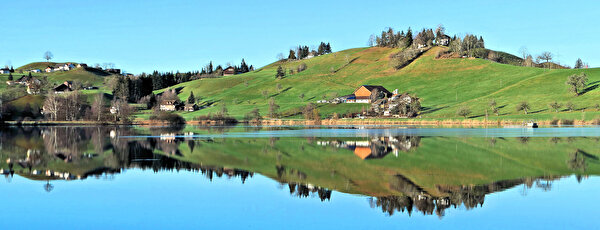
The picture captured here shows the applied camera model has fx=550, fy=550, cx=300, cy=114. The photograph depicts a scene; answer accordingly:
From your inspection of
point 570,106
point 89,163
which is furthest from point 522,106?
point 89,163

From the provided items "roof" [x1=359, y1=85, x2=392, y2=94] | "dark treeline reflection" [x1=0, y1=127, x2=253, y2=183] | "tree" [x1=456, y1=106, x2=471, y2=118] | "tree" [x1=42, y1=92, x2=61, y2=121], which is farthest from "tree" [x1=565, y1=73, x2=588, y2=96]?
"tree" [x1=42, y1=92, x2=61, y2=121]

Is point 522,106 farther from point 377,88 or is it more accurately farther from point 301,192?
point 301,192

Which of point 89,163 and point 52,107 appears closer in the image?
point 89,163

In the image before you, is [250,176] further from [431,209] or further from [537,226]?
[537,226]

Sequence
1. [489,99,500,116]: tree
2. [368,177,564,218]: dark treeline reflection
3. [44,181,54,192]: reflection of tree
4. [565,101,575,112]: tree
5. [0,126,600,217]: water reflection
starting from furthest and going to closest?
[489,99,500,116]: tree, [565,101,575,112]: tree, [44,181,54,192]: reflection of tree, [0,126,600,217]: water reflection, [368,177,564,218]: dark treeline reflection

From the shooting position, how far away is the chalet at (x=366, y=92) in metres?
179

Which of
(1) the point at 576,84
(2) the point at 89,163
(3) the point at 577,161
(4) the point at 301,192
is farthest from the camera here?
(1) the point at 576,84

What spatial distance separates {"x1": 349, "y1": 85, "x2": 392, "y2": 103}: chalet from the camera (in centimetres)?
17900

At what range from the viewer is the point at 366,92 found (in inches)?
7190

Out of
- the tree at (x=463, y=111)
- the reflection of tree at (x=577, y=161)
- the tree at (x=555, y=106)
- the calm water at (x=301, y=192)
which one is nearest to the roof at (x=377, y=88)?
the tree at (x=463, y=111)

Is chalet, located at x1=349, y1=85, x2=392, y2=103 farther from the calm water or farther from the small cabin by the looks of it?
the calm water

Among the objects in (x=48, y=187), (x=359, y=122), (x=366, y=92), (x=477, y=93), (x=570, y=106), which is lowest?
(x=48, y=187)

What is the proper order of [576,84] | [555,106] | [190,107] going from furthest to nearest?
[190,107] < [576,84] < [555,106]

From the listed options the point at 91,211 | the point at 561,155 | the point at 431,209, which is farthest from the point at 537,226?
the point at 561,155
